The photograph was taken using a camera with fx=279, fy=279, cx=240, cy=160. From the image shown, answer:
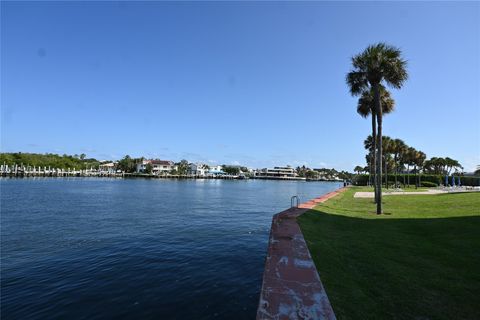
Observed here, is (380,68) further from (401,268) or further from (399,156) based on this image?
(399,156)

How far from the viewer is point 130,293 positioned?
818cm

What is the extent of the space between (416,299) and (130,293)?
728cm

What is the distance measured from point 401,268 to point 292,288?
3.34m

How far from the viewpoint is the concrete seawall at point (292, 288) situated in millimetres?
4832

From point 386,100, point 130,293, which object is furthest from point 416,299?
point 386,100

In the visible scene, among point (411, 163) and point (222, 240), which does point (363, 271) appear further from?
point (411, 163)

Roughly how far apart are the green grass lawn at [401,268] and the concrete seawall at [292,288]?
26cm

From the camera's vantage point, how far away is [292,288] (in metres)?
5.88

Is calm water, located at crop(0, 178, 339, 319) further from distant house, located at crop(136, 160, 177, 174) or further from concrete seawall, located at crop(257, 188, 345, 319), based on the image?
distant house, located at crop(136, 160, 177, 174)

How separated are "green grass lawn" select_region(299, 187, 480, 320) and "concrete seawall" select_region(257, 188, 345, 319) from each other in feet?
0.86

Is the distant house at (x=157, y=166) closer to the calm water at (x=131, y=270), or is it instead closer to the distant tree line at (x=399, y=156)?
the distant tree line at (x=399, y=156)

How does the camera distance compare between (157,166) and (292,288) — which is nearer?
(292,288)

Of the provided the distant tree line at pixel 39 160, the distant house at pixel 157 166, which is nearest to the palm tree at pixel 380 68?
the distant tree line at pixel 39 160

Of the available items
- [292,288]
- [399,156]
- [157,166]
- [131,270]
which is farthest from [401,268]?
[157,166]
